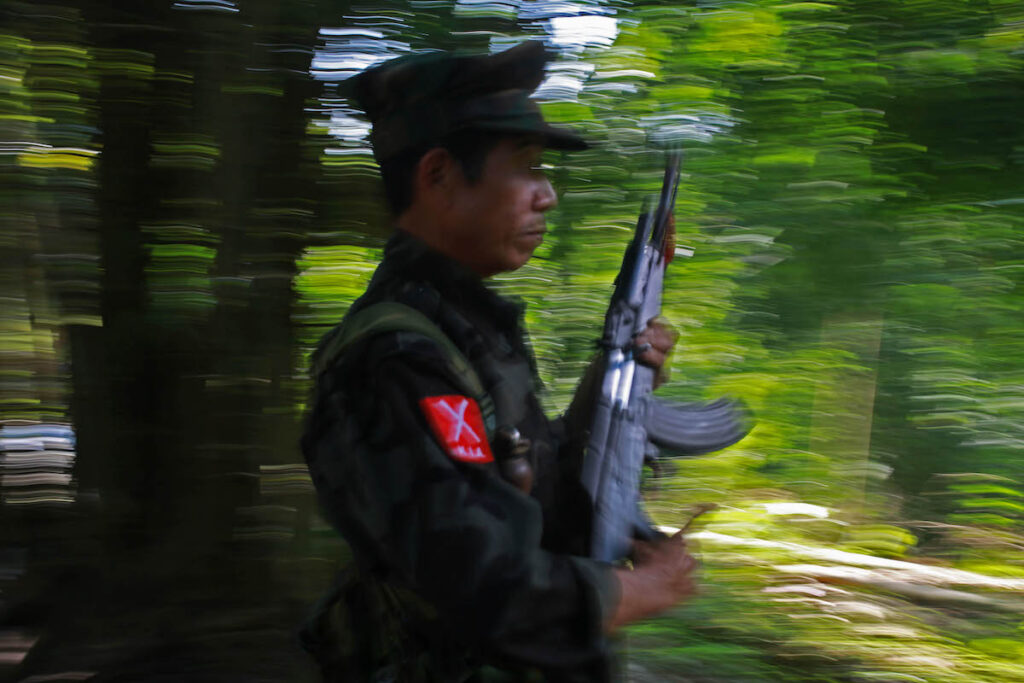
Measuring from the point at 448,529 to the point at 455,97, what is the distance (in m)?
0.69

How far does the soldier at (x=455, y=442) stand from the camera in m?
1.17

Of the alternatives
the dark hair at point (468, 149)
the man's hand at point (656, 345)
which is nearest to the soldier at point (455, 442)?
the dark hair at point (468, 149)

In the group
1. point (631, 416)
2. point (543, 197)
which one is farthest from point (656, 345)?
point (543, 197)

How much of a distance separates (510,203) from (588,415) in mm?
434

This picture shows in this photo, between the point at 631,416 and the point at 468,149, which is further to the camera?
the point at 631,416

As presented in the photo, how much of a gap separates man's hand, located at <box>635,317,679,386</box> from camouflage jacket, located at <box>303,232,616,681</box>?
34 centimetres

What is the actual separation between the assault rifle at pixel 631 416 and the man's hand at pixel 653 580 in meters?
0.06

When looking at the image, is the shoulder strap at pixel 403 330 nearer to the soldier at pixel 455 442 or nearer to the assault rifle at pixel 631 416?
the soldier at pixel 455 442

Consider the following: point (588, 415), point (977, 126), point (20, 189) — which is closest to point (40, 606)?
point (20, 189)

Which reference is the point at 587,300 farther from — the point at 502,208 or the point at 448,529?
the point at 448,529

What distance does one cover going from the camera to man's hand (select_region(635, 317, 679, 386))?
174 cm

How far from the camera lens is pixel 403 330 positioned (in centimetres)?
125

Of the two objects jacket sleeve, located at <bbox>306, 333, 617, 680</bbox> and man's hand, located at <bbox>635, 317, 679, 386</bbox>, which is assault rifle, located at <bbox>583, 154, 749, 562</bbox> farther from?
jacket sleeve, located at <bbox>306, 333, 617, 680</bbox>

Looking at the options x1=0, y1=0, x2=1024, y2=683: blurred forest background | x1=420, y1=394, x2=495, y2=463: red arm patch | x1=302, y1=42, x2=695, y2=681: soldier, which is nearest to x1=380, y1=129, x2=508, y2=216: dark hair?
x1=302, y1=42, x2=695, y2=681: soldier
